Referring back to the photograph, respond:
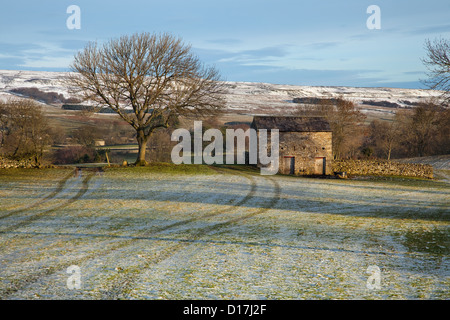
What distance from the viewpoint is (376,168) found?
148ft

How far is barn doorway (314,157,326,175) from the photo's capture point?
143 feet

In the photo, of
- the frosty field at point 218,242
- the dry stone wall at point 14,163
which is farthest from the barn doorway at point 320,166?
the dry stone wall at point 14,163

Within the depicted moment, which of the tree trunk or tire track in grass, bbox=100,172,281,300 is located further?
the tree trunk

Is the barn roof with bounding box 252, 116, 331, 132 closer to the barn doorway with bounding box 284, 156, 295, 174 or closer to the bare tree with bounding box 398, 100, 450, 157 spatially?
the barn doorway with bounding box 284, 156, 295, 174

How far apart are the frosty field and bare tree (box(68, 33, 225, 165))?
11.7m

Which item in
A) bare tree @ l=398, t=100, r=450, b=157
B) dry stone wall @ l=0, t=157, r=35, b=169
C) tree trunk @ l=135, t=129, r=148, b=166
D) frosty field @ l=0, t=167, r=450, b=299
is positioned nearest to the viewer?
frosty field @ l=0, t=167, r=450, b=299

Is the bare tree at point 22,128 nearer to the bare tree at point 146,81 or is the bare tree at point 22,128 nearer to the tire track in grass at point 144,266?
the bare tree at point 146,81

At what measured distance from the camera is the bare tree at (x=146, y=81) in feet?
124

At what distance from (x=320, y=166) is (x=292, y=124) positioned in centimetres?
577

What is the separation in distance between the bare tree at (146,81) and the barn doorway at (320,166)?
12680mm

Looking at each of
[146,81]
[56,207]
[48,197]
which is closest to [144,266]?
[56,207]

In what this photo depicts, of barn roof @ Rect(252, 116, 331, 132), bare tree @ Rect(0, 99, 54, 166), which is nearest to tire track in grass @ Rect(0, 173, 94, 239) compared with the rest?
bare tree @ Rect(0, 99, 54, 166)

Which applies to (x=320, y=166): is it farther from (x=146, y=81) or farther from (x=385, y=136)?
(x=385, y=136)
